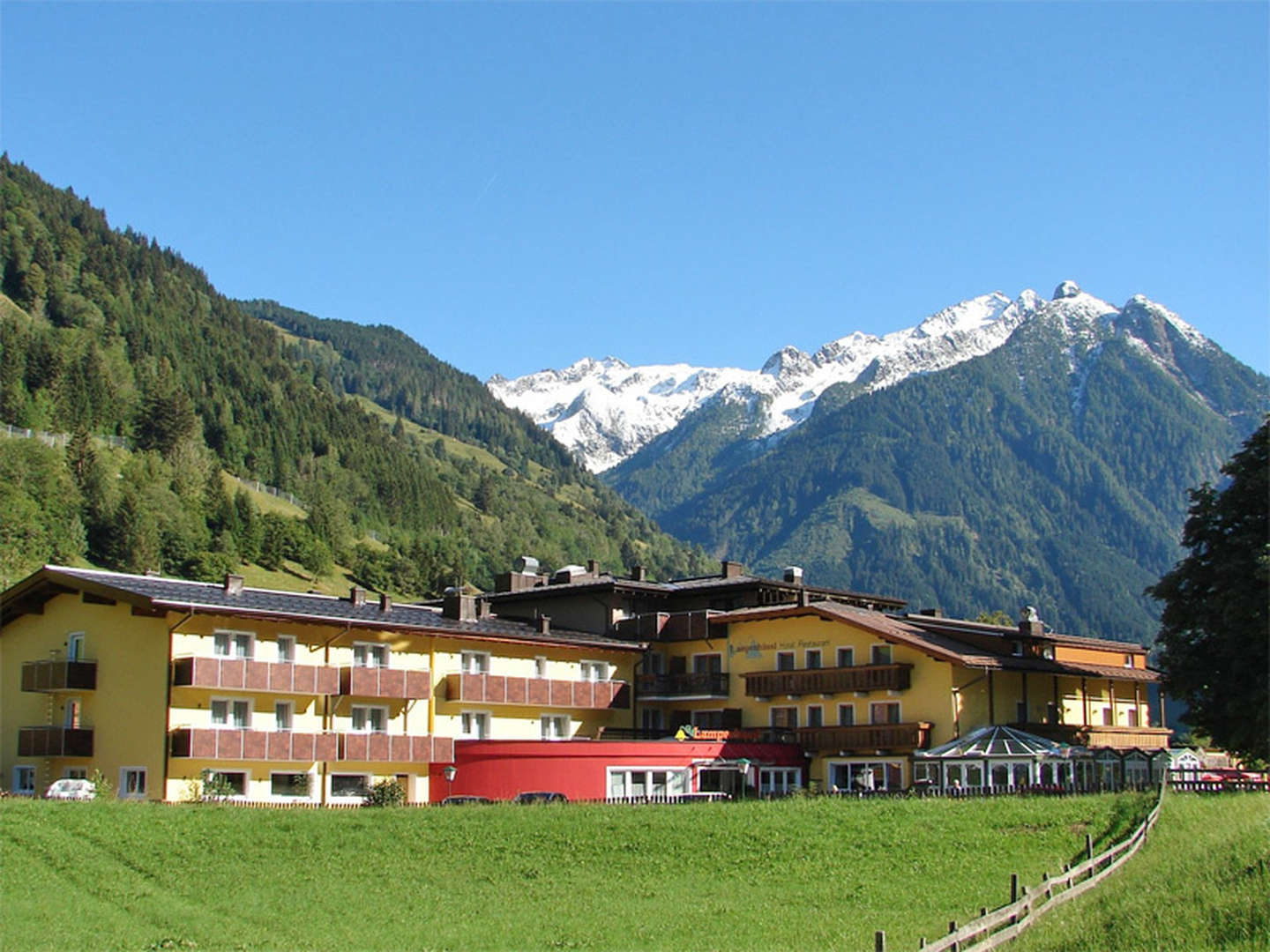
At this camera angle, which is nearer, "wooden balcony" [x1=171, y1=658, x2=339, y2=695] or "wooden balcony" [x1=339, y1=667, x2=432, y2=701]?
"wooden balcony" [x1=171, y1=658, x2=339, y2=695]

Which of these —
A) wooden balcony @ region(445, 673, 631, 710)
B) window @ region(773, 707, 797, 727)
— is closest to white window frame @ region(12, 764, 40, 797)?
wooden balcony @ region(445, 673, 631, 710)

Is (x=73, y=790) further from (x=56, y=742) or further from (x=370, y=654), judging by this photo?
(x=370, y=654)

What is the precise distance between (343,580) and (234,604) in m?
128

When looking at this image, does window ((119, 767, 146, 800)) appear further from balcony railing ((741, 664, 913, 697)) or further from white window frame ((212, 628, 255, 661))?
balcony railing ((741, 664, 913, 697))

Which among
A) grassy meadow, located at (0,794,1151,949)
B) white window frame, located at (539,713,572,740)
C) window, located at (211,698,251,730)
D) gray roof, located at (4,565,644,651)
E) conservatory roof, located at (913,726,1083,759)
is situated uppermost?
gray roof, located at (4,565,644,651)

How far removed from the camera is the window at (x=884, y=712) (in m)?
66.2

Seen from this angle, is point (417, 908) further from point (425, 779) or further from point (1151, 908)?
point (425, 779)

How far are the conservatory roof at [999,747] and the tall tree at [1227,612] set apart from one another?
516cm

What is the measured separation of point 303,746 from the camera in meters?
59.2

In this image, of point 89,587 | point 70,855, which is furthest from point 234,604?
point 70,855

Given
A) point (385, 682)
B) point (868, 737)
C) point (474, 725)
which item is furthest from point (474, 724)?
point (868, 737)

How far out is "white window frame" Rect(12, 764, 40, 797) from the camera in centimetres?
5991

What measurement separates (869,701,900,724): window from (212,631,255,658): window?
27.1 metres

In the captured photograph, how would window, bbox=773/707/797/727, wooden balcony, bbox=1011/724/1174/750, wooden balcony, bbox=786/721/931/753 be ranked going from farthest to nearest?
window, bbox=773/707/797/727 → wooden balcony, bbox=1011/724/1174/750 → wooden balcony, bbox=786/721/931/753
